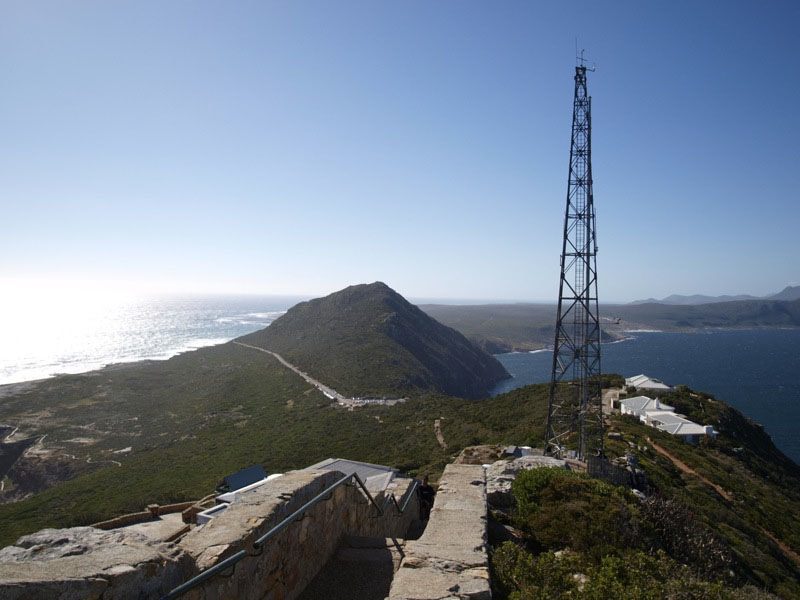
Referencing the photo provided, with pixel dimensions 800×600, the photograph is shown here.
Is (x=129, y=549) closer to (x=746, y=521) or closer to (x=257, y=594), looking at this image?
(x=257, y=594)

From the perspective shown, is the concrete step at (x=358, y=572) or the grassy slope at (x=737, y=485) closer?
the concrete step at (x=358, y=572)

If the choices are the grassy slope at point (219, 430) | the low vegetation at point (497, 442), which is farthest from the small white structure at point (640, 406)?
the grassy slope at point (219, 430)

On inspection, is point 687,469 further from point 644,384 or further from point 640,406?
point 644,384

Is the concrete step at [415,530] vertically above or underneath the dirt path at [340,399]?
above

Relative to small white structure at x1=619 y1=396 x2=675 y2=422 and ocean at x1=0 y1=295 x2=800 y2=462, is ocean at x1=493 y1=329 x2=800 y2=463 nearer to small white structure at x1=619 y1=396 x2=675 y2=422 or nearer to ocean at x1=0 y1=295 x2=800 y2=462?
ocean at x1=0 y1=295 x2=800 y2=462

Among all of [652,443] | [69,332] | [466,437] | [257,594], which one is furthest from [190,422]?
[69,332]

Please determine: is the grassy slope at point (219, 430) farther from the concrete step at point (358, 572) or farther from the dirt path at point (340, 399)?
the concrete step at point (358, 572)

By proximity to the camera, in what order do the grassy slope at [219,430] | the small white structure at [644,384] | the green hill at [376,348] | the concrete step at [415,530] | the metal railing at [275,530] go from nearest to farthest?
the metal railing at [275,530] → the concrete step at [415,530] → the grassy slope at [219,430] → the small white structure at [644,384] → the green hill at [376,348]
